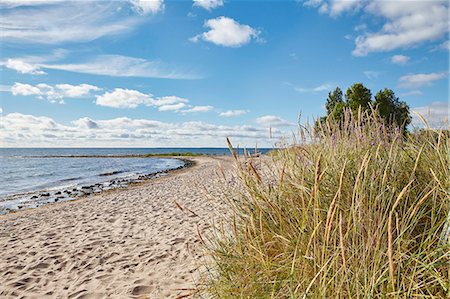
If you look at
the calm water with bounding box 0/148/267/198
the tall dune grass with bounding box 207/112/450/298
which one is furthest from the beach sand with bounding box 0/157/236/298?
the calm water with bounding box 0/148/267/198

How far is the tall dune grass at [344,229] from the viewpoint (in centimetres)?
217

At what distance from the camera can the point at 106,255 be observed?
5.89m

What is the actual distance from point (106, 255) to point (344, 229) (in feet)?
15.3

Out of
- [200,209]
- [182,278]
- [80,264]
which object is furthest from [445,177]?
[200,209]

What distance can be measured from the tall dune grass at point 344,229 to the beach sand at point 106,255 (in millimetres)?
688

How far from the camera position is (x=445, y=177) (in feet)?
9.20

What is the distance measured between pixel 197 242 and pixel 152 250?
827 mm

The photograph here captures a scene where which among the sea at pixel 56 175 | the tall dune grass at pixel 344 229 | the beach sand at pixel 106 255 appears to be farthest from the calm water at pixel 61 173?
the tall dune grass at pixel 344 229

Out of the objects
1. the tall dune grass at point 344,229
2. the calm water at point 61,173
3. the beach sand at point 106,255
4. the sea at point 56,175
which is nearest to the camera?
the tall dune grass at point 344,229

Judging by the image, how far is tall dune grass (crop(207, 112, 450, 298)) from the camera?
2166 mm

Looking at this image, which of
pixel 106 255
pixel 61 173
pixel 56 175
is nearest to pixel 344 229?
pixel 106 255

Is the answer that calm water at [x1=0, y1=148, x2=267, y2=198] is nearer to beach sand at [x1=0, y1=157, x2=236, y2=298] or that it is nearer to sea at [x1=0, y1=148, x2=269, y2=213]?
sea at [x1=0, y1=148, x2=269, y2=213]

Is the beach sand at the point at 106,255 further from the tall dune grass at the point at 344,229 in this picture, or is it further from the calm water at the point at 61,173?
the calm water at the point at 61,173

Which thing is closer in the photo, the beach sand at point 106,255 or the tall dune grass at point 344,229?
the tall dune grass at point 344,229
